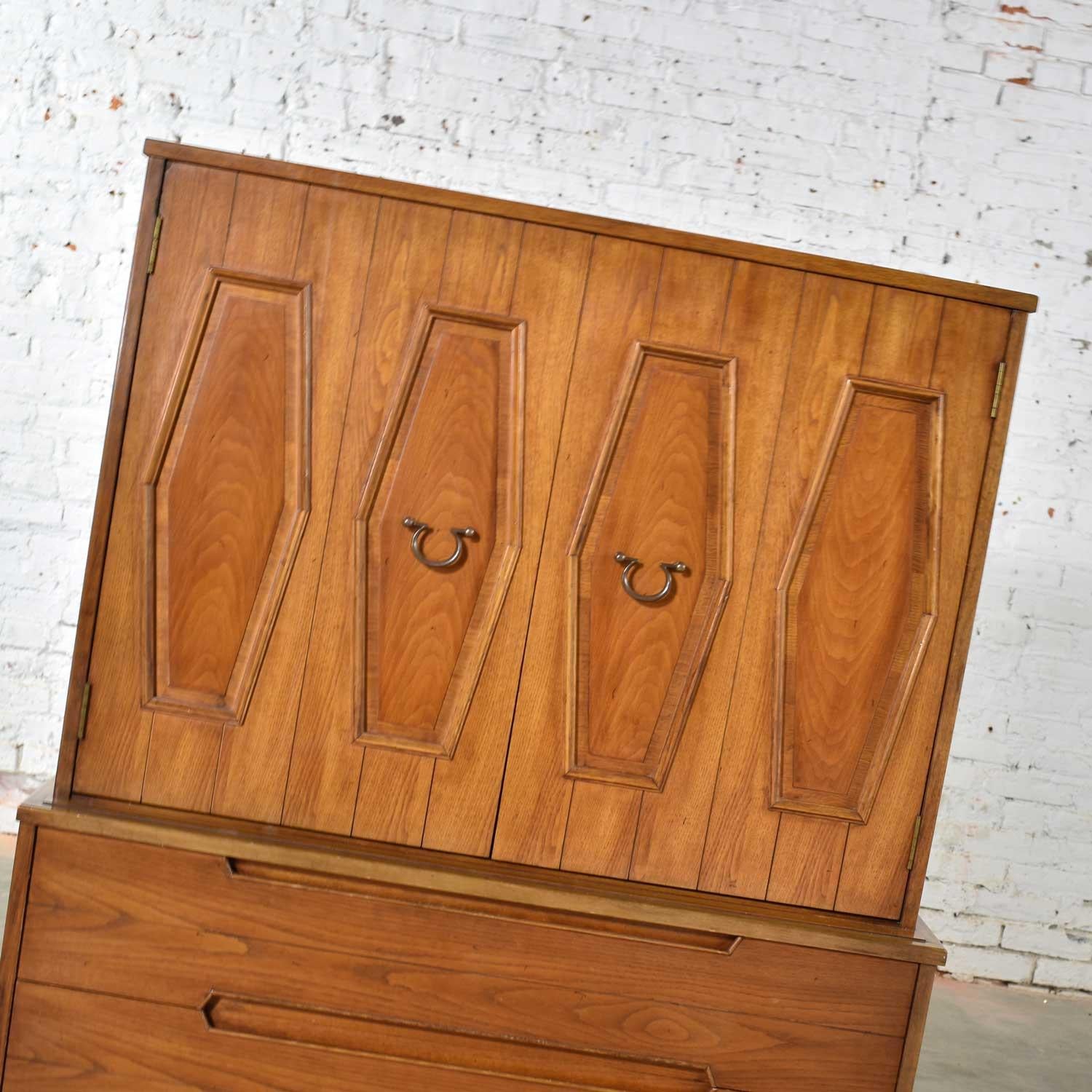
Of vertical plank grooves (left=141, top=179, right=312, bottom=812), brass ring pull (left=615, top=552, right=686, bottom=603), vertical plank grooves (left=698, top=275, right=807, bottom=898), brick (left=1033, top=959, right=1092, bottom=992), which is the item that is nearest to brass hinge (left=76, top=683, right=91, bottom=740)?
vertical plank grooves (left=141, top=179, right=312, bottom=812)

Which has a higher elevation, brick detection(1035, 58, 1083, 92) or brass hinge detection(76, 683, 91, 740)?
brick detection(1035, 58, 1083, 92)

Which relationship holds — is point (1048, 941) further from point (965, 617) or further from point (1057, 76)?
point (1057, 76)

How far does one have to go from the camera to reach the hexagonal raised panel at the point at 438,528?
1766mm

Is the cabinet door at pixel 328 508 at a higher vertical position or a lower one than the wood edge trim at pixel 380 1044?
higher

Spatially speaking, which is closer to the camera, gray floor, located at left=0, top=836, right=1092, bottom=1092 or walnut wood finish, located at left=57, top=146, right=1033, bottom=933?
walnut wood finish, located at left=57, top=146, right=1033, bottom=933

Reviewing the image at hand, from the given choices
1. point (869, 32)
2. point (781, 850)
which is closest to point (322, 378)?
point (781, 850)

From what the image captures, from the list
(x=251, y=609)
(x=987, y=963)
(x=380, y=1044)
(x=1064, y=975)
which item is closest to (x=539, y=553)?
(x=251, y=609)

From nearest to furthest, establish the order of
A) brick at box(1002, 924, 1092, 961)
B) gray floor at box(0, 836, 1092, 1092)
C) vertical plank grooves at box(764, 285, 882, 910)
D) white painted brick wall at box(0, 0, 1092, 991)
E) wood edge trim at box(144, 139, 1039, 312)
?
1. wood edge trim at box(144, 139, 1039, 312)
2. vertical plank grooves at box(764, 285, 882, 910)
3. gray floor at box(0, 836, 1092, 1092)
4. white painted brick wall at box(0, 0, 1092, 991)
5. brick at box(1002, 924, 1092, 961)

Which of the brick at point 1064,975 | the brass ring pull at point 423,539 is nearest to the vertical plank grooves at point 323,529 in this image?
the brass ring pull at point 423,539

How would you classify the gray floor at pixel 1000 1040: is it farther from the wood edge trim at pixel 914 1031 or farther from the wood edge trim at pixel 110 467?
the wood edge trim at pixel 110 467

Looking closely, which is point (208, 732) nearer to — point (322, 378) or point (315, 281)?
point (322, 378)

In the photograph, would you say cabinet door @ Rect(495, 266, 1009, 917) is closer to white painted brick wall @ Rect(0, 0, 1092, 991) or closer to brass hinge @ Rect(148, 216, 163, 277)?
brass hinge @ Rect(148, 216, 163, 277)

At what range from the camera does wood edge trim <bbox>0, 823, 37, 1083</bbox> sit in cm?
175

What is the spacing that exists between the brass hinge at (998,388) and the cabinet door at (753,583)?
22 mm
